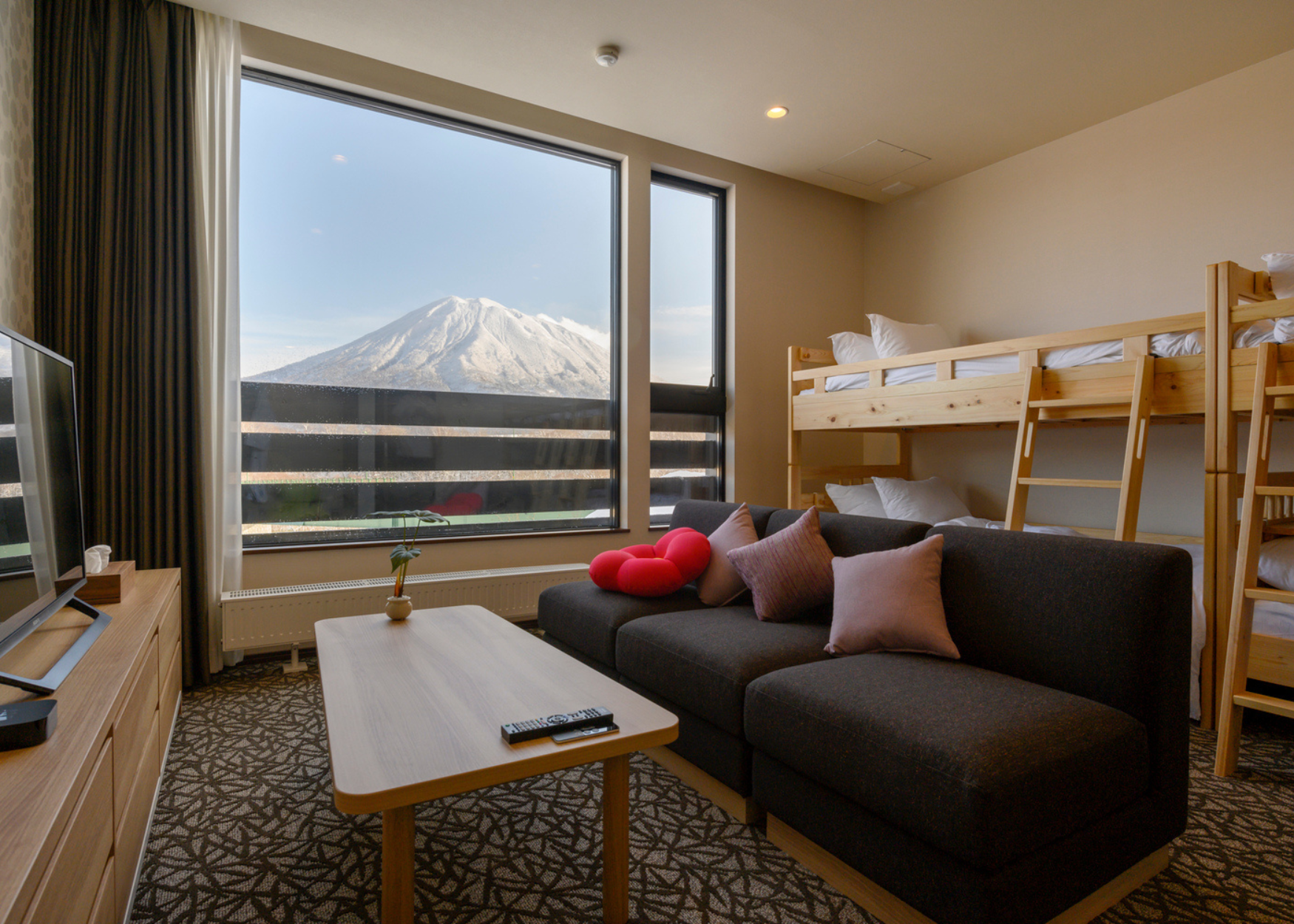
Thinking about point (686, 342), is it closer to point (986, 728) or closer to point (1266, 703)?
point (1266, 703)

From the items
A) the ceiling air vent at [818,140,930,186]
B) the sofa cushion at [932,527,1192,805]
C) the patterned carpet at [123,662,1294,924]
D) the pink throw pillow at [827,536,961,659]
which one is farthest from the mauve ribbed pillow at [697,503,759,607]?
the ceiling air vent at [818,140,930,186]

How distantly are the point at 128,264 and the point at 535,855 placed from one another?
2822 millimetres

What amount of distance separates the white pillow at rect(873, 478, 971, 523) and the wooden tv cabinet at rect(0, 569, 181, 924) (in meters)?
3.53

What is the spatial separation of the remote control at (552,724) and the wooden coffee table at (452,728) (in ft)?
0.05

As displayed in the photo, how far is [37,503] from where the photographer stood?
158 cm

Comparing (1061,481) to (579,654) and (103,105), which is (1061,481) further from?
(103,105)

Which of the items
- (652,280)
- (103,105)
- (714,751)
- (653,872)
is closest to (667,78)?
(652,280)

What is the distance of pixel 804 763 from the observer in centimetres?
158

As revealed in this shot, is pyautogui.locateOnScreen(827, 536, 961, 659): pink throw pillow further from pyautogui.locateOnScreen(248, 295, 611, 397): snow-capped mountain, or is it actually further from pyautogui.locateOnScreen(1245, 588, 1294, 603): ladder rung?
pyautogui.locateOnScreen(248, 295, 611, 397): snow-capped mountain

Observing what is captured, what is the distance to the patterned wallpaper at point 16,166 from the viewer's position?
2.37 metres

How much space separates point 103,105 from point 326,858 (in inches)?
120

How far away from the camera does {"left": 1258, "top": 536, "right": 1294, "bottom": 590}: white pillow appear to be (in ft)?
8.04

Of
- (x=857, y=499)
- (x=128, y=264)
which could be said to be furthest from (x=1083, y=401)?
(x=128, y=264)

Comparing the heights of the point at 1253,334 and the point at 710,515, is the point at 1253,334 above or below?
above
